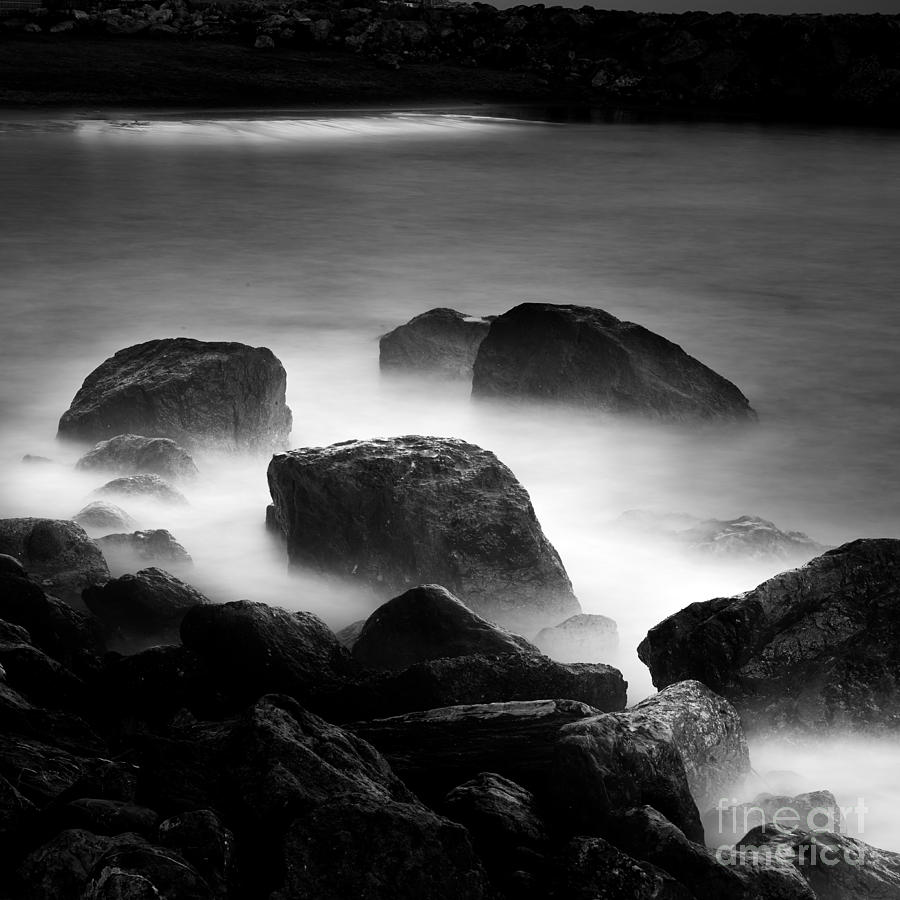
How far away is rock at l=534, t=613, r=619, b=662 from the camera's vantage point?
365cm

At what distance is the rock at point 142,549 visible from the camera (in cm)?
407

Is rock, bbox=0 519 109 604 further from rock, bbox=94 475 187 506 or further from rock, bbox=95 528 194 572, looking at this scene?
rock, bbox=94 475 187 506

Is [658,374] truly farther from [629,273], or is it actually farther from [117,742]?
[629,273]

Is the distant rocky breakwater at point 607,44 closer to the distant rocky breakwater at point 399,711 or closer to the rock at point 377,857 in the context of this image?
the distant rocky breakwater at point 399,711

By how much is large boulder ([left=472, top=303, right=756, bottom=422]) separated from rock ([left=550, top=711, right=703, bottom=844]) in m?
3.14

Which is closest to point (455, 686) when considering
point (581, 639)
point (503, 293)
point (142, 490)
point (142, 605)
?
point (581, 639)

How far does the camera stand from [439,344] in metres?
6.37

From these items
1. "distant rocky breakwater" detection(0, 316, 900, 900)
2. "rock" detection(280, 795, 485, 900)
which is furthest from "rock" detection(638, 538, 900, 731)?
"rock" detection(280, 795, 485, 900)

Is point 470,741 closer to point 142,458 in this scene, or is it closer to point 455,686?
point 455,686

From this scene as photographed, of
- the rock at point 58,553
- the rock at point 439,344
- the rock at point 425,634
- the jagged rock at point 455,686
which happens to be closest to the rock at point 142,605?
the rock at point 58,553

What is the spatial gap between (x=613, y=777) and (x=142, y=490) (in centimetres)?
260

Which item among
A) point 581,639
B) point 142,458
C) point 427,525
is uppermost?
point 427,525

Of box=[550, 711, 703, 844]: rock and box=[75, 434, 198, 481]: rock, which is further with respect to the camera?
box=[75, 434, 198, 481]: rock

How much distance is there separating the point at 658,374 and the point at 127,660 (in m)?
3.44
